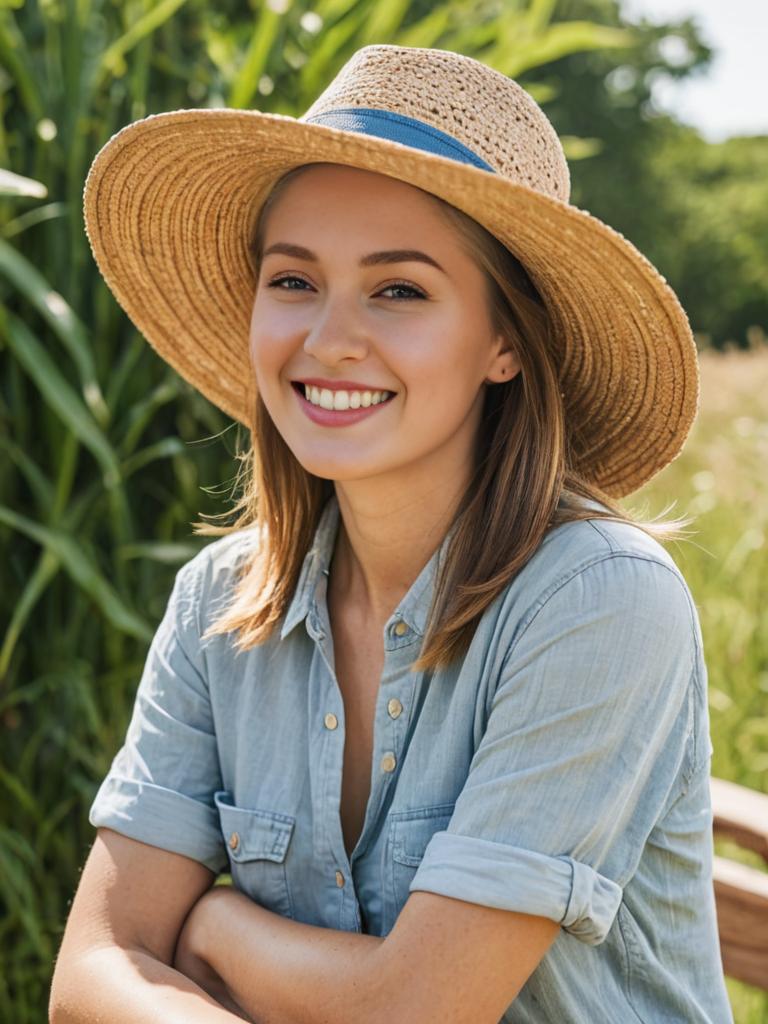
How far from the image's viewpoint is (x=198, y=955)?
1.76m

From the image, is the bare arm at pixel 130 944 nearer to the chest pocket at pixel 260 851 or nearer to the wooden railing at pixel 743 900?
the chest pocket at pixel 260 851

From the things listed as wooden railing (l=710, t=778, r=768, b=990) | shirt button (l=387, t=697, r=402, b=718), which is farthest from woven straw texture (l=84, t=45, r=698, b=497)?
wooden railing (l=710, t=778, r=768, b=990)

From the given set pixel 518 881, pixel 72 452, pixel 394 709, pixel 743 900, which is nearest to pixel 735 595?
pixel 743 900

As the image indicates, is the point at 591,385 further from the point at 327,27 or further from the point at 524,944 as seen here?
the point at 327,27

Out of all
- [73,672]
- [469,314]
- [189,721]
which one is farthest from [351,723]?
[73,672]

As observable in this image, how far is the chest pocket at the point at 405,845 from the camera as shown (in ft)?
5.32

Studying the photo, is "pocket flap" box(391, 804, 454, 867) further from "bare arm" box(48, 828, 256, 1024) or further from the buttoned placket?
"bare arm" box(48, 828, 256, 1024)

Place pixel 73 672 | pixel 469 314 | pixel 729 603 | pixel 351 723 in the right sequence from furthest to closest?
pixel 729 603 < pixel 73 672 < pixel 351 723 < pixel 469 314

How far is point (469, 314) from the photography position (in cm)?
170

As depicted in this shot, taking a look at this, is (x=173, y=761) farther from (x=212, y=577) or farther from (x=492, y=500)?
(x=492, y=500)

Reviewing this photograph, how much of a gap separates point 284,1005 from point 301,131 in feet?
3.46

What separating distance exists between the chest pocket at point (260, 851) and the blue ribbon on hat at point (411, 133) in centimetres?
90

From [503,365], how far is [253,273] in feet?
1.73

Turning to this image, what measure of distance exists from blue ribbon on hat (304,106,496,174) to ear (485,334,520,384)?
0.80 feet
